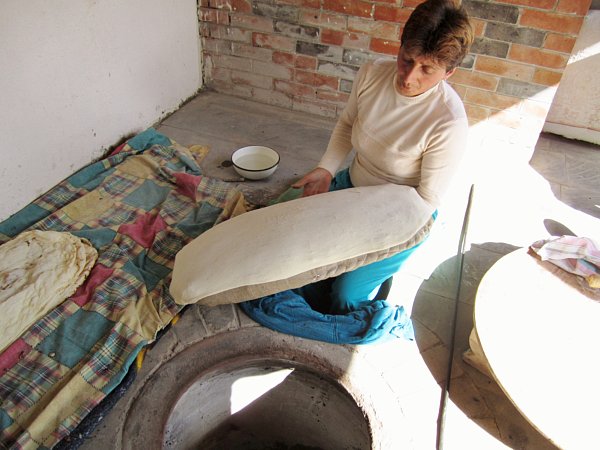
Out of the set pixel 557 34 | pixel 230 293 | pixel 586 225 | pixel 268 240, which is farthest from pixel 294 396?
pixel 557 34

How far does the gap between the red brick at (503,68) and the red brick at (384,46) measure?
462mm

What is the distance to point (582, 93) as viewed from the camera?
110 inches

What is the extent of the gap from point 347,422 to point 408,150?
0.96m

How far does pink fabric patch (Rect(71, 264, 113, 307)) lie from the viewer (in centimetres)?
160

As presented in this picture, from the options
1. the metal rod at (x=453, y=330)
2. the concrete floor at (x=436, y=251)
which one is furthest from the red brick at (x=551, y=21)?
the metal rod at (x=453, y=330)

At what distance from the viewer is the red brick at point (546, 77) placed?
2295 mm

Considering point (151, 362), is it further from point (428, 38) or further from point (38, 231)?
point (428, 38)

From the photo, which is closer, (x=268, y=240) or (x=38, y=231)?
(x=268, y=240)

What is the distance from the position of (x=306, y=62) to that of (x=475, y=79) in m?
1.04

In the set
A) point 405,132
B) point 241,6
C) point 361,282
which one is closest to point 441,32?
point 405,132

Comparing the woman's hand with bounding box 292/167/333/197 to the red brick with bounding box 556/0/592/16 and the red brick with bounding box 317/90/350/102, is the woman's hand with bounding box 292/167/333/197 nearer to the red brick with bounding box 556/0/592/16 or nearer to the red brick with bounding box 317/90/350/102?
the red brick with bounding box 317/90/350/102

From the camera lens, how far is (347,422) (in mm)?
1479

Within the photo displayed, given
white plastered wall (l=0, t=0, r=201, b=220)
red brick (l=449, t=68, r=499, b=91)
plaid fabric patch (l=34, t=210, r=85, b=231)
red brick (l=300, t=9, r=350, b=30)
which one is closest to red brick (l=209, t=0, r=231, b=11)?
white plastered wall (l=0, t=0, r=201, b=220)

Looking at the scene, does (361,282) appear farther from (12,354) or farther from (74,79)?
(74,79)
